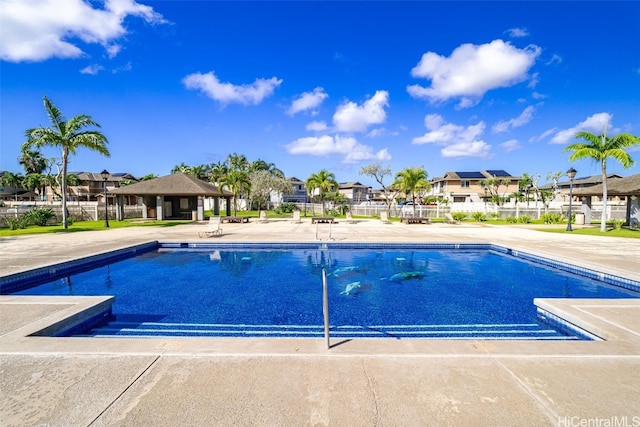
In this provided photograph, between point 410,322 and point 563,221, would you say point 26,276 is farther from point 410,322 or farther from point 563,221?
point 563,221

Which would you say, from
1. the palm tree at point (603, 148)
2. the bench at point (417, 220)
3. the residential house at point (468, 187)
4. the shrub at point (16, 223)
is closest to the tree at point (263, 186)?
the bench at point (417, 220)

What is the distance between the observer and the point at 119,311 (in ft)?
→ 20.5

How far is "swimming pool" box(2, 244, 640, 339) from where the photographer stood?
551 cm

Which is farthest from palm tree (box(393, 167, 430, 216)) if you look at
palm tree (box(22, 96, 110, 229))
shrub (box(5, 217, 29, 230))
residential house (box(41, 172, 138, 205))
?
residential house (box(41, 172, 138, 205))

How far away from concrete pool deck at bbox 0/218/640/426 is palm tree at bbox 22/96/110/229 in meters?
18.8

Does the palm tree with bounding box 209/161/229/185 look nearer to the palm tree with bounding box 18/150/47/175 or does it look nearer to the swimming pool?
the palm tree with bounding box 18/150/47/175

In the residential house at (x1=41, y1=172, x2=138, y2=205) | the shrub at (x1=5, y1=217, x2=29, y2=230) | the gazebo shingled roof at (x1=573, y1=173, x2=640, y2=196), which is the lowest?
the shrub at (x1=5, y1=217, x2=29, y2=230)

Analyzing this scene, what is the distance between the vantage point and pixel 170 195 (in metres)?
27.3

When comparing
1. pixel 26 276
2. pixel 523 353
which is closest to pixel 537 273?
pixel 523 353

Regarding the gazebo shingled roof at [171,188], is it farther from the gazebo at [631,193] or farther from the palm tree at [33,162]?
the palm tree at [33,162]

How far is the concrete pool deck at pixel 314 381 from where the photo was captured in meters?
2.57

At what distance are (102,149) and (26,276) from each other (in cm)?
1482

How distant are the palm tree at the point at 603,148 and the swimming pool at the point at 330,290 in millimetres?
10299

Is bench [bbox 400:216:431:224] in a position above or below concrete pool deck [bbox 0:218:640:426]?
above
